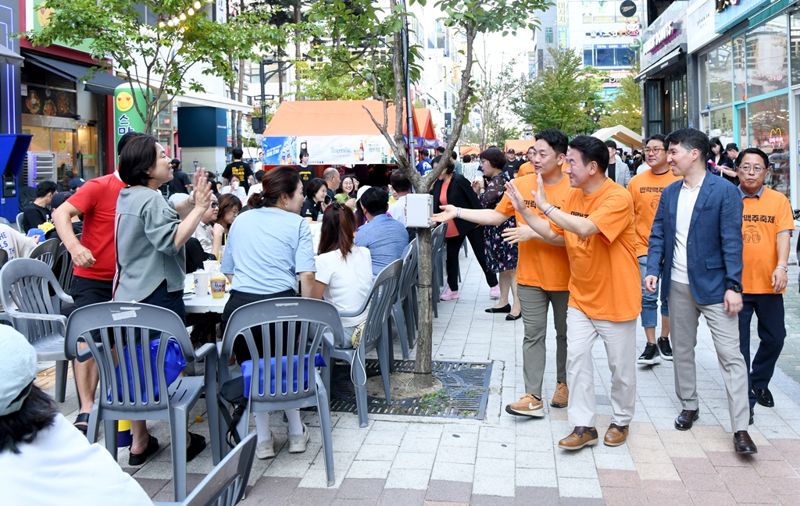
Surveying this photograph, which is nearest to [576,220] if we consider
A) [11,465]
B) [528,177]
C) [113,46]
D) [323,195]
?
[528,177]

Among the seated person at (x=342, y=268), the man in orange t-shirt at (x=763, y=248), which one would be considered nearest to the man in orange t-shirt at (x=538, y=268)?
the seated person at (x=342, y=268)

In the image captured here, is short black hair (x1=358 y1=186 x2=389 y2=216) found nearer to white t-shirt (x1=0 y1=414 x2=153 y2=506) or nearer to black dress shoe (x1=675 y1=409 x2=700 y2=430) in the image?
black dress shoe (x1=675 y1=409 x2=700 y2=430)

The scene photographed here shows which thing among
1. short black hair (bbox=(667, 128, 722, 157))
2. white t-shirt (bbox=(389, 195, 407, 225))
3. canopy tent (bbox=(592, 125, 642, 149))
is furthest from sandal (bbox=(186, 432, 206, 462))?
canopy tent (bbox=(592, 125, 642, 149))

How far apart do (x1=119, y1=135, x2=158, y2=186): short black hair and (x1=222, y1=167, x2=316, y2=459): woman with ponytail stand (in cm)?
63

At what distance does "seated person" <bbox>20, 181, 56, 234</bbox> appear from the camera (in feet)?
29.0

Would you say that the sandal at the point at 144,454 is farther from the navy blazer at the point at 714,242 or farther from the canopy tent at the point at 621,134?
the canopy tent at the point at 621,134

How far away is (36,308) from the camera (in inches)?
223

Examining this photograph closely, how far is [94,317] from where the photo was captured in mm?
4027

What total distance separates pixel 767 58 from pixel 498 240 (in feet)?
34.3

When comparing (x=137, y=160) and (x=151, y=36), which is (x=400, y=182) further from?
(x=151, y=36)

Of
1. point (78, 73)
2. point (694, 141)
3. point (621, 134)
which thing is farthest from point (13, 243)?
point (621, 134)

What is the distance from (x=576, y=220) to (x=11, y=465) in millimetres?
3348

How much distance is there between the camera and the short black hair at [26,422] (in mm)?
1731

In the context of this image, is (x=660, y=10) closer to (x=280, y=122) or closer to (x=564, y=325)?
(x=280, y=122)
